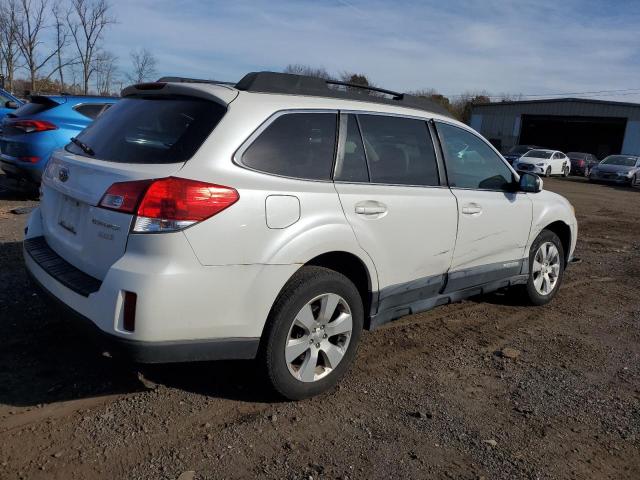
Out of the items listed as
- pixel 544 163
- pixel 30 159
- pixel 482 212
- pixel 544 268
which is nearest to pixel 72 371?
pixel 482 212

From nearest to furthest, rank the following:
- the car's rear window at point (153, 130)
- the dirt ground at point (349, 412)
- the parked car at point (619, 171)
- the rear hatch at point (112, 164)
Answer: the dirt ground at point (349, 412), the rear hatch at point (112, 164), the car's rear window at point (153, 130), the parked car at point (619, 171)

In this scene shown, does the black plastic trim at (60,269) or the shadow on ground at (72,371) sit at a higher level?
the black plastic trim at (60,269)

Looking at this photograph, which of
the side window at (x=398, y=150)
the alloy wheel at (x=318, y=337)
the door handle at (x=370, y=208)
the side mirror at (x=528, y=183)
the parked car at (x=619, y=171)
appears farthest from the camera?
the parked car at (x=619, y=171)

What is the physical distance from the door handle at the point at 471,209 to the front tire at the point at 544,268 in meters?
1.12

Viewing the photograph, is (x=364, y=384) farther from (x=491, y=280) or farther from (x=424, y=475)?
(x=491, y=280)

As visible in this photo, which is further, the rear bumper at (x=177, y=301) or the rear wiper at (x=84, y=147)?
the rear wiper at (x=84, y=147)

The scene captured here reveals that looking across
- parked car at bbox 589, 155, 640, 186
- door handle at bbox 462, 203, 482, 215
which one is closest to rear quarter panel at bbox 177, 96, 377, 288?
door handle at bbox 462, 203, 482, 215

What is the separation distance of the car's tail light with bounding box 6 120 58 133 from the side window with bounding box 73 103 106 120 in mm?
517

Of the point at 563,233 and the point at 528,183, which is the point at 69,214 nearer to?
the point at 528,183

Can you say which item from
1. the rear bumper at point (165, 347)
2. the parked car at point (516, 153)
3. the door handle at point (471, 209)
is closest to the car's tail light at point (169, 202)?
the rear bumper at point (165, 347)

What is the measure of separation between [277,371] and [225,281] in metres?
0.67

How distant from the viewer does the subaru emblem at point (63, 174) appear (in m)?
3.38

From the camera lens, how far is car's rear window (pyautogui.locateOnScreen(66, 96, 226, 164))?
303cm

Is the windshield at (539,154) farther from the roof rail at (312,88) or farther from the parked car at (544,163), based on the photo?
the roof rail at (312,88)
